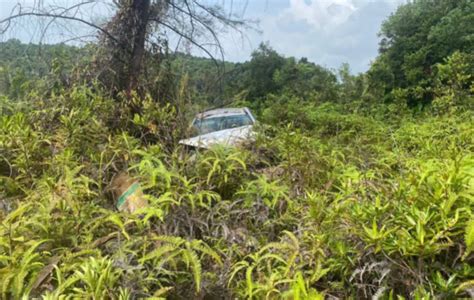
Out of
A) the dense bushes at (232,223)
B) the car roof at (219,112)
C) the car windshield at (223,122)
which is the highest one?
the car roof at (219,112)

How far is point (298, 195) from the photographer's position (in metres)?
2.31

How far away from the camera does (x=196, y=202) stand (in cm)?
211

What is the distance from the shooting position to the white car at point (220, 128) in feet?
9.59

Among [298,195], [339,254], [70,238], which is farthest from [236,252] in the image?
[70,238]

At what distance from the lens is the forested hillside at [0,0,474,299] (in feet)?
4.68

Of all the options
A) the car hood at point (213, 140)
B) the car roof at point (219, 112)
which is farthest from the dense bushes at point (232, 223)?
the car roof at point (219, 112)

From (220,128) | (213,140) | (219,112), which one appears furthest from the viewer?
(220,128)

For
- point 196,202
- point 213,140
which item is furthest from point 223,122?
point 196,202

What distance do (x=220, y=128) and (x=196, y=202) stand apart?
250cm

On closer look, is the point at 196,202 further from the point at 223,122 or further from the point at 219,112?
the point at 223,122

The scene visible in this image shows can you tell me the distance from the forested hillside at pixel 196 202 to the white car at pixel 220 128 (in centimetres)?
12

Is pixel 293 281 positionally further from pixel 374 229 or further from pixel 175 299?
pixel 175 299

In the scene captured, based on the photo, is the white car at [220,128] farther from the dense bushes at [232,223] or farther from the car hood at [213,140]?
the dense bushes at [232,223]

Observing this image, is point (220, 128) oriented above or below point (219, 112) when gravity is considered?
below
